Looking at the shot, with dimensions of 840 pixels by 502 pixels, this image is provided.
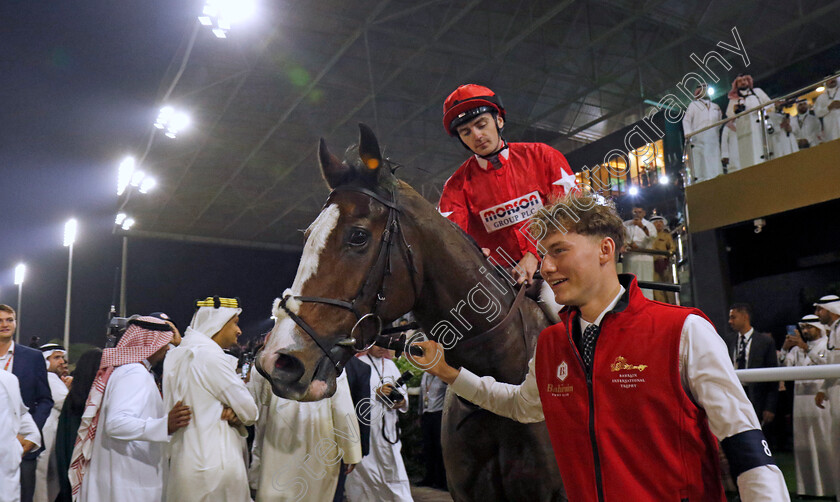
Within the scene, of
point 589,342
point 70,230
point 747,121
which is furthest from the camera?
point 70,230

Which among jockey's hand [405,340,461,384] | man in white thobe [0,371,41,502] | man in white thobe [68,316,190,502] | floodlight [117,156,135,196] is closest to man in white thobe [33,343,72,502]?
man in white thobe [0,371,41,502]

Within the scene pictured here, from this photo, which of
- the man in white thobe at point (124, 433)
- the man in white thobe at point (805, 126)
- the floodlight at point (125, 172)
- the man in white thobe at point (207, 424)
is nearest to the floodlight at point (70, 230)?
the floodlight at point (125, 172)

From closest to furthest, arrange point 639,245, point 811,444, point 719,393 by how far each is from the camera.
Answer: point 719,393 < point 811,444 < point 639,245

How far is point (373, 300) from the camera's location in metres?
2.02

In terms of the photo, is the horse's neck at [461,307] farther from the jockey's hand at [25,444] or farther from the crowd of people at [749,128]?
the crowd of people at [749,128]

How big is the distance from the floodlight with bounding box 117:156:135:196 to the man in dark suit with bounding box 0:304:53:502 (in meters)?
12.8

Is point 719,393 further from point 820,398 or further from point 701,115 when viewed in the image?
point 701,115

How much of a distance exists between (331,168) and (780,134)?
9.04 m

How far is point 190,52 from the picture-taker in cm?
1139

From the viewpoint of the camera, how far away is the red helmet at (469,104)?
2.65 metres

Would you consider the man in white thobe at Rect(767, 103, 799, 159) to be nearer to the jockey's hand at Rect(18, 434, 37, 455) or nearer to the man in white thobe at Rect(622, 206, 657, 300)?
the man in white thobe at Rect(622, 206, 657, 300)

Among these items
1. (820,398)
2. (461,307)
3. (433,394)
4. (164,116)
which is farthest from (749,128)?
(164,116)

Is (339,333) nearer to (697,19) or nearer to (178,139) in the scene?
(697,19)

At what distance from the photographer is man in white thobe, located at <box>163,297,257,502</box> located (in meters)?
3.35
